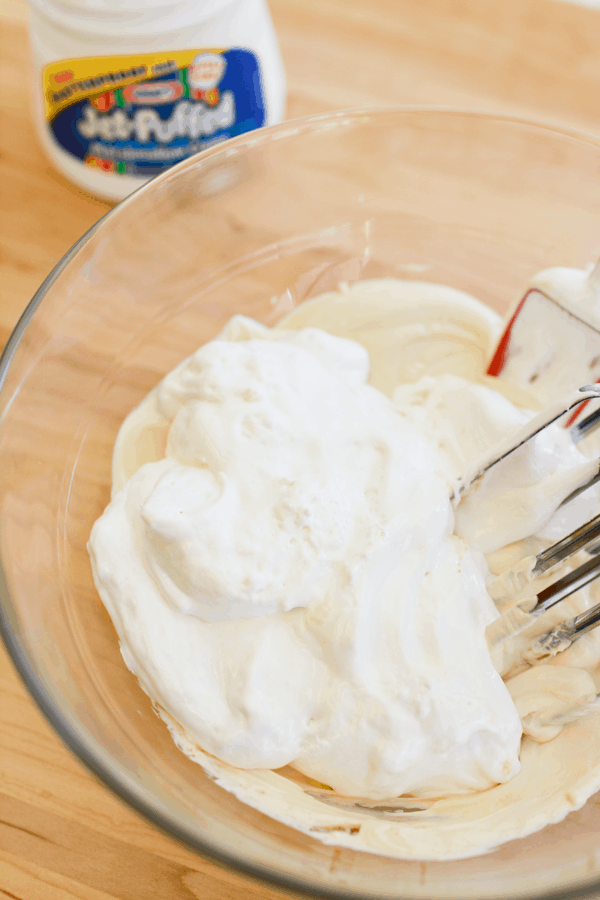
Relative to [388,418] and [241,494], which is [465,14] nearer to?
[388,418]

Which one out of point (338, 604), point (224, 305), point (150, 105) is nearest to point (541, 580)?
point (338, 604)

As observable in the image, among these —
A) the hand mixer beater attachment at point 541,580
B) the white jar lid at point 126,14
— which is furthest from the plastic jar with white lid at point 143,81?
the hand mixer beater attachment at point 541,580

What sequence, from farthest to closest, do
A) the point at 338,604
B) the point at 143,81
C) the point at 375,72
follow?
the point at 375,72, the point at 143,81, the point at 338,604

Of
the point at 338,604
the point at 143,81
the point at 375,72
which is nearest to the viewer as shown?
the point at 338,604

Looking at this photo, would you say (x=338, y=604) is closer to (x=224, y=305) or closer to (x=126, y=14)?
(x=224, y=305)

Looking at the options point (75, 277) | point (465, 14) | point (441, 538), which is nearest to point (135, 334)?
point (75, 277)

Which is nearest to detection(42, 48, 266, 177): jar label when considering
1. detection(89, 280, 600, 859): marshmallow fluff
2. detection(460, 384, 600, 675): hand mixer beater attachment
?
detection(89, 280, 600, 859): marshmallow fluff

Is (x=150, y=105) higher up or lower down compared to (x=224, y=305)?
higher up
